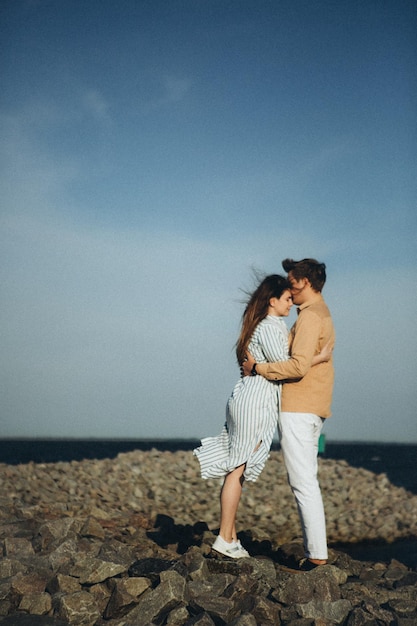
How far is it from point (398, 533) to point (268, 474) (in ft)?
10.9

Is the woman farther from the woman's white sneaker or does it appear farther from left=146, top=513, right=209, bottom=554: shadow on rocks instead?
left=146, top=513, right=209, bottom=554: shadow on rocks

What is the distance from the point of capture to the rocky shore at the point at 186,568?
133 inches

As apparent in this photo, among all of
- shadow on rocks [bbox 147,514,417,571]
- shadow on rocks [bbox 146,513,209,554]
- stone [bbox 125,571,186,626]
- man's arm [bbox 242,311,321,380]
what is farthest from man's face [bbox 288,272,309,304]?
shadow on rocks [bbox 146,513,209,554]

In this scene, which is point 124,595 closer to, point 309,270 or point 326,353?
point 326,353

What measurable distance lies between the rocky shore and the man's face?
1.80m

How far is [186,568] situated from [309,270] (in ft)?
7.03

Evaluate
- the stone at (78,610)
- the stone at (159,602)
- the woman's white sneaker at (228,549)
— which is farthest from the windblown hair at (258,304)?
the stone at (78,610)

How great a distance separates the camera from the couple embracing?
4.21 m

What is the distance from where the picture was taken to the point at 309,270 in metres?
4.41

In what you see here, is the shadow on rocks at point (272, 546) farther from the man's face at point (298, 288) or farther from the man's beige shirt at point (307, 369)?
the man's face at point (298, 288)

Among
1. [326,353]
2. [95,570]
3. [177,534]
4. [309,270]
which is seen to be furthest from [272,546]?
[309,270]

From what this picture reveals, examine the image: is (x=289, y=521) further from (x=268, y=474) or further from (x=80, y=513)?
(x=268, y=474)

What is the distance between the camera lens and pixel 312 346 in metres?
4.21

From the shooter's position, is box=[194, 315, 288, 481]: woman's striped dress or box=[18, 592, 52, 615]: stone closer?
box=[18, 592, 52, 615]: stone
